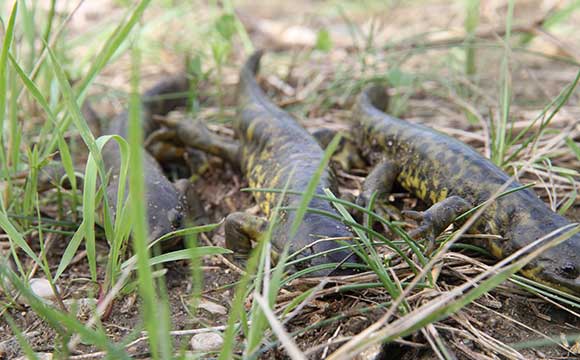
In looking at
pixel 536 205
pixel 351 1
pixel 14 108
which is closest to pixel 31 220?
pixel 14 108

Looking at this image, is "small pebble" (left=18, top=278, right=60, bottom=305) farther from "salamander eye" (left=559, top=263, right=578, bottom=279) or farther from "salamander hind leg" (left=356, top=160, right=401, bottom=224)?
"salamander eye" (left=559, top=263, right=578, bottom=279)

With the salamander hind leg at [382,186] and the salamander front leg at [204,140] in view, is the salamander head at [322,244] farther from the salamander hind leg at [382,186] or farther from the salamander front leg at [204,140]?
the salamander front leg at [204,140]

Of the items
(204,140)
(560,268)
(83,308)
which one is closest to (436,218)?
(560,268)

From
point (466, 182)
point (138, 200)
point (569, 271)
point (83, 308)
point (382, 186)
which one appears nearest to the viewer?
point (138, 200)

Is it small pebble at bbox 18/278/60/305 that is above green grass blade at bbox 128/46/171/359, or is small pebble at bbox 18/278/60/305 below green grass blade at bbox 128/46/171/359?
below

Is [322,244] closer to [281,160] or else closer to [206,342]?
[206,342]

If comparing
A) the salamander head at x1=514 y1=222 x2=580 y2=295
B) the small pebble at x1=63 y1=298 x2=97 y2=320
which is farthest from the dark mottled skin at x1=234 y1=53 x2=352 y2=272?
the small pebble at x1=63 y1=298 x2=97 y2=320

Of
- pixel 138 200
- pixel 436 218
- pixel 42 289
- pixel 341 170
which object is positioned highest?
pixel 138 200
